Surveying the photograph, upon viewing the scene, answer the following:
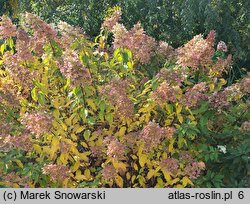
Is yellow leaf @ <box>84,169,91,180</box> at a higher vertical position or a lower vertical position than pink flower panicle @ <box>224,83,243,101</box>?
lower

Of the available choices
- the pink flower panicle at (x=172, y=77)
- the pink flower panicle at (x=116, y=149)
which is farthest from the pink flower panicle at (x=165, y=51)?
the pink flower panicle at (x=116, y=149)

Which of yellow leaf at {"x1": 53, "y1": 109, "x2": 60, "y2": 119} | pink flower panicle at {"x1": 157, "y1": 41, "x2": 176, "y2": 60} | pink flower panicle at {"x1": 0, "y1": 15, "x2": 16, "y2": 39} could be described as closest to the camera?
yellow leaf at {"x1": 53, "y1": 109, "x2": 60, "y2": 119}

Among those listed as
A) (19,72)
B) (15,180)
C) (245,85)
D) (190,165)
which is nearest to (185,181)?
(190,165)

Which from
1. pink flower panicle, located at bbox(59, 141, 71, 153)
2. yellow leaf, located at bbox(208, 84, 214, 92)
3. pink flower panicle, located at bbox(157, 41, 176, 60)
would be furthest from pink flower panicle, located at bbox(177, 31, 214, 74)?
pink flower panicle, located at bbox(59, 141, 71, 153)

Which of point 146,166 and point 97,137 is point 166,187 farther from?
point 97,137

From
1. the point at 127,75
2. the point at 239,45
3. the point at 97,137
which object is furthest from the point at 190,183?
the point at 239,45

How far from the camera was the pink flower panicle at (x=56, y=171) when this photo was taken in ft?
8.14

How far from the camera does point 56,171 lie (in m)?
2.48

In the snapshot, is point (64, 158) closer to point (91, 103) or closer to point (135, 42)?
point (91, 103)

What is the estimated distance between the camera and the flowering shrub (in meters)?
2.49

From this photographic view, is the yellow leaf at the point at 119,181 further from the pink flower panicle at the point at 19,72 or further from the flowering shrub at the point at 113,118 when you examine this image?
the pink flower panicle at the point at 19,72

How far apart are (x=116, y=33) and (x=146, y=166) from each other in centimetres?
69

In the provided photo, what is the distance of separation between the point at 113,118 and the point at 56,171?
41cm

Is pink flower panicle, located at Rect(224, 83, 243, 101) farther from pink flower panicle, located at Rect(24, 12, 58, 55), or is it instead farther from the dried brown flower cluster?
pink flower panicle, located at Rect(24, 12, 58, 55)
